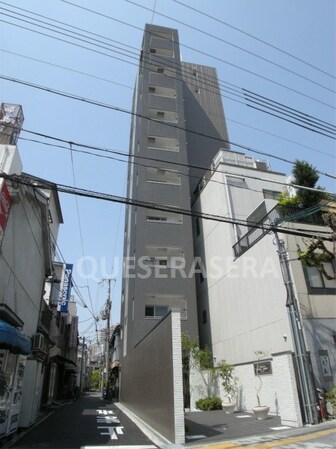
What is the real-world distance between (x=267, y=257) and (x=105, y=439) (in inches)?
376

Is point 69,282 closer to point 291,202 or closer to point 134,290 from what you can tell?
point 134,290

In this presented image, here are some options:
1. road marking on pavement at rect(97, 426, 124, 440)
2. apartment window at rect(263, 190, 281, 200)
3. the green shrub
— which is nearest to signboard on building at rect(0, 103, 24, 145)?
road marking on pavement at rect(97, 426, 124, 440)

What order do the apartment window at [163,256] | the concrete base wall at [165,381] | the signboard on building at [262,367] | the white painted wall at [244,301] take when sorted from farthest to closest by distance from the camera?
the apartment window at [163,256] → the signboard on building at [262,367] → the white painted wall at [244,301] → the concrete base wall at [165,381]

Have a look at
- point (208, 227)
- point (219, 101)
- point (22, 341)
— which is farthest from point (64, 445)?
point (219, 101)

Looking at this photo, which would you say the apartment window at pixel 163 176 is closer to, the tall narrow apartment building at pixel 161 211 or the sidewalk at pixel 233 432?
the tall narrow apartment building at pixel 161 211

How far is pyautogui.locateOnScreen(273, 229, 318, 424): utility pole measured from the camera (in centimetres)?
1010

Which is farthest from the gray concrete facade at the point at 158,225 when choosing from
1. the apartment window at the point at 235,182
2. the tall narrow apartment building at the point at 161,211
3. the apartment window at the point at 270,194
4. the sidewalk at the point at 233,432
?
the apartment window at the point at 270,194

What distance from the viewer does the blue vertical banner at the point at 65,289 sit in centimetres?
2067

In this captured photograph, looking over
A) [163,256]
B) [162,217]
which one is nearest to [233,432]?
[163,256]

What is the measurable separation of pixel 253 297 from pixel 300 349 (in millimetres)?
4441

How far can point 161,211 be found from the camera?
75.6ft

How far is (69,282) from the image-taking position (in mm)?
20719

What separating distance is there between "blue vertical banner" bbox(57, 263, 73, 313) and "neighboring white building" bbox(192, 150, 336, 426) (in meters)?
8.84

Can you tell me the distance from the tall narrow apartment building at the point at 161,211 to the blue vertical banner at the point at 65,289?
13.3ft
